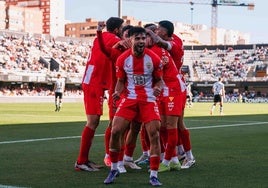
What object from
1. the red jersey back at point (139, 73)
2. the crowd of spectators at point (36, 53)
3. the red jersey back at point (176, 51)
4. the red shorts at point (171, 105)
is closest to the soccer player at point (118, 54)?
the red jersey back at point (139, 73)

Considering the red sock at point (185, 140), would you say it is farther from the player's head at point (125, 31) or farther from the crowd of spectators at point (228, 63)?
the crowd of spectators at point (228, 63)

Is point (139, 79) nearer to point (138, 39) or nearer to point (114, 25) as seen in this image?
point (138, 39)

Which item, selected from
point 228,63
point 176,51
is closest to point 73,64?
point 228,63

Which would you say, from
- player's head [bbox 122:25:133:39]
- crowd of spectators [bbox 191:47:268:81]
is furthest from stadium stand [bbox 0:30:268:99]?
player's head [bbox 122:25:133:39]

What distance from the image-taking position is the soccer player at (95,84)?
8578 mm

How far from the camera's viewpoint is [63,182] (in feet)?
23.6

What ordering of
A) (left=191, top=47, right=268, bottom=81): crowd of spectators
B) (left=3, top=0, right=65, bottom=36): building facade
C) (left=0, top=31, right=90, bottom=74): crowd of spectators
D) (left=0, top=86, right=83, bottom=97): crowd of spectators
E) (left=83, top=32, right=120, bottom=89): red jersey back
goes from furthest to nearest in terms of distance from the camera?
(left=3, top=0, right=65, bottom=36): building facade
(left=191, top=47, right=268, bottom=81): crowd of spectators
(left=0, top=31, right=90, bottom=74): crowd of spectators
(left=0, top=86, right=83, bottom=97): crowd of spectators
(left=83, top=32, right=120, bottom=89): red jersey back

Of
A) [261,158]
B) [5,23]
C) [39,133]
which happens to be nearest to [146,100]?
[261,158]

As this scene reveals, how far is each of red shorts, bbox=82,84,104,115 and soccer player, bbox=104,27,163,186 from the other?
46.9 inches

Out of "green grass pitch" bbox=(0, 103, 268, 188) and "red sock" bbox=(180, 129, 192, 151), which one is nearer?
"green grass pitch" bbox=(0, 103, 268, 188)

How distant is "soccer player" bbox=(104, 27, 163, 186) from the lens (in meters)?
7.23

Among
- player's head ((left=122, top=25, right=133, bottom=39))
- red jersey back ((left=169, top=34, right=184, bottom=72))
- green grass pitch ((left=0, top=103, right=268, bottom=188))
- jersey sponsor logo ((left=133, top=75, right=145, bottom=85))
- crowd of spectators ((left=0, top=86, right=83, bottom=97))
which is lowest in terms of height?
crowd of spectators ((left=0, top=86, right=83, bottom=97))

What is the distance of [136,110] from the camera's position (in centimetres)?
743

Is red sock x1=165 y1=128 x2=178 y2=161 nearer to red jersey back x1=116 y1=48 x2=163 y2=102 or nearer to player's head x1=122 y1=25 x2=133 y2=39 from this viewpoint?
red jersey back x1=116 y1=48 x2=163 y2=102
